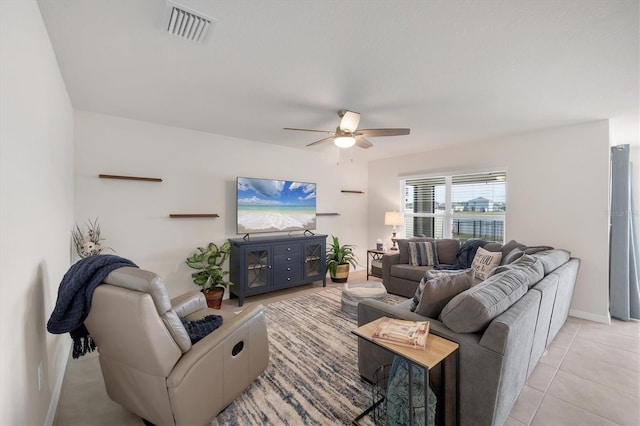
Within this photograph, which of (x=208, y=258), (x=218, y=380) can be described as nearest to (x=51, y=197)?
(x=218, y=380)

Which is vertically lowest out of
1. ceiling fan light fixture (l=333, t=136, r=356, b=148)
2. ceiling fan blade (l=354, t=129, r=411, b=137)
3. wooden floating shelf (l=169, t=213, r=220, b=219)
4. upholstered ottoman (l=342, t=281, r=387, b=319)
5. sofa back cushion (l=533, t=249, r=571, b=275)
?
upholstered ottoman (l=342, t=281, r=387, b=319)

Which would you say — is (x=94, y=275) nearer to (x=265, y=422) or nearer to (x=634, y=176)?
(x=265, y=422)

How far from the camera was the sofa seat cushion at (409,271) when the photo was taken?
155 inches

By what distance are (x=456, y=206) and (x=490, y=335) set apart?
369 centimetres

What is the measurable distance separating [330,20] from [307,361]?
2.55 m

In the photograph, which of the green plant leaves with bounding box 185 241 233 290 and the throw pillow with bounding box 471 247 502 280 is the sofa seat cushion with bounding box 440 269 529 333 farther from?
the green plant leaves with bounding box 185 241 233 290

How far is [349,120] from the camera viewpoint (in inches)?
108

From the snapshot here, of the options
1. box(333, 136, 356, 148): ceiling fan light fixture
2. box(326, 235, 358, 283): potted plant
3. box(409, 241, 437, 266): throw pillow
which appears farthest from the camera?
box(326, 235, 358, 283): potted plant

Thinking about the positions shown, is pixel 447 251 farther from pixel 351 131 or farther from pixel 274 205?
pixel 274 205

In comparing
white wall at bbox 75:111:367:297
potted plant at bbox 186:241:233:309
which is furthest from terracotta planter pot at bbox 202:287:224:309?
white wall at bbox 75:111:367:297

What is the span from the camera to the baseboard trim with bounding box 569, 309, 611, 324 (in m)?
3.26

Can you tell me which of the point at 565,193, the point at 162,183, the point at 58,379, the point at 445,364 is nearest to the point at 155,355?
the point at 58,379

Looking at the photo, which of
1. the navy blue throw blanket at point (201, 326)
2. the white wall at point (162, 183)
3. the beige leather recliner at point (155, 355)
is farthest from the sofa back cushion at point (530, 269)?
the white wall at point (162, 183)

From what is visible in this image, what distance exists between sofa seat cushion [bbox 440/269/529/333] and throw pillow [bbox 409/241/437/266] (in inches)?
94.4
